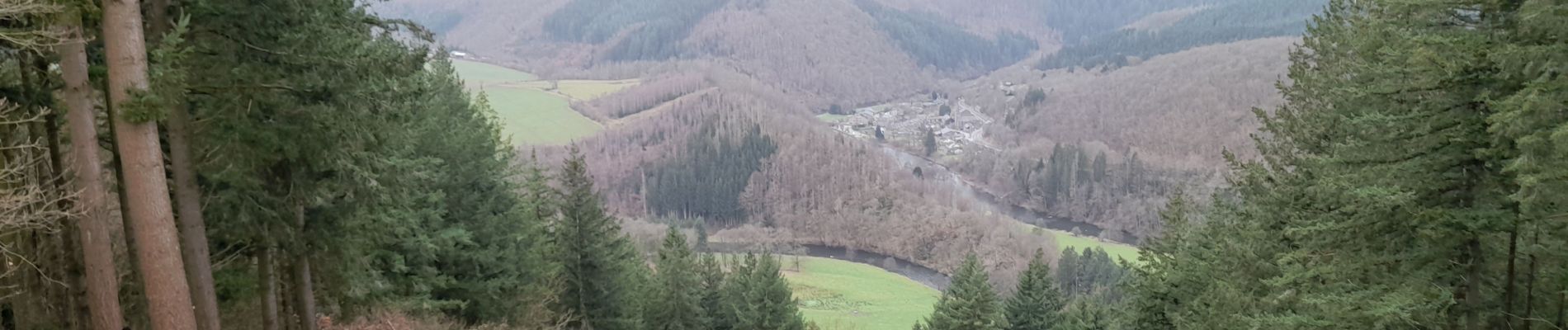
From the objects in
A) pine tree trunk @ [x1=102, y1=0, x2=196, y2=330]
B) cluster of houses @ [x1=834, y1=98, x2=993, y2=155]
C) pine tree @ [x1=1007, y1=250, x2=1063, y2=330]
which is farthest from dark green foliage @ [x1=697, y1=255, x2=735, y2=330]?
cluster of houses @ [x1=834, y1=98, x2=993, y2=155]

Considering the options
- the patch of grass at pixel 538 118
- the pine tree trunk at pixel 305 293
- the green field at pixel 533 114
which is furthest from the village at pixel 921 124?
the pine tree trunk at pixel 305 293

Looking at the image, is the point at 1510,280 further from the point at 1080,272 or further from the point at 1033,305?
the point at 1080,272

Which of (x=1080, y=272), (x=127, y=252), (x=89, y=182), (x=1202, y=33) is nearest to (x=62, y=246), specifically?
(x=127, y=252)

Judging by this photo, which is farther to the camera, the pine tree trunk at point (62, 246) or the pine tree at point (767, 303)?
the pine tree at point (767, 303)

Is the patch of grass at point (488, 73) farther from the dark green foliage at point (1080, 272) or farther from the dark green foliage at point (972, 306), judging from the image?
the dark green foliage at point (972, 306)

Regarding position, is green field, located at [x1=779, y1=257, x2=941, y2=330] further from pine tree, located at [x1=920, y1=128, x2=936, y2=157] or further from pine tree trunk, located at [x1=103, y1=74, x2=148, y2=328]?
pine tree, located at [x1=920, y1=128, x2=936, y2=157]

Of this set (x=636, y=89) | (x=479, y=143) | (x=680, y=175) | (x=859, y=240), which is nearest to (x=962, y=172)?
(x=859, y=240)
